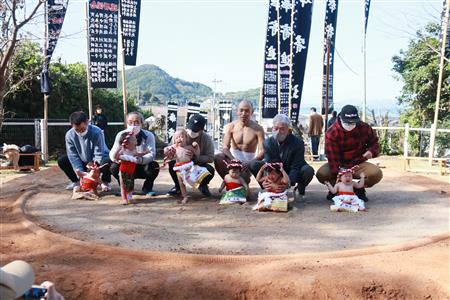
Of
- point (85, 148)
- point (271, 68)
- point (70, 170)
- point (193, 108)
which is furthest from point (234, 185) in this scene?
point (193, 108)

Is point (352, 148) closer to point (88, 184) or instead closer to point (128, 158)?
point (128, 158)

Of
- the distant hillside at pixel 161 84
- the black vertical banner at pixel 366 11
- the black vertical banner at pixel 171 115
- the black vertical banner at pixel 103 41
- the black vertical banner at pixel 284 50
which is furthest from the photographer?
the distant hillside at pixel 161 84

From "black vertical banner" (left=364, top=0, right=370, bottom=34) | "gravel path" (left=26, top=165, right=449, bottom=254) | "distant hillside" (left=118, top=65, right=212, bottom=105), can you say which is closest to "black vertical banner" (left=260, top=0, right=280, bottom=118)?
"black vertical banner" (left=364, top=0, right=370, bottom=34)

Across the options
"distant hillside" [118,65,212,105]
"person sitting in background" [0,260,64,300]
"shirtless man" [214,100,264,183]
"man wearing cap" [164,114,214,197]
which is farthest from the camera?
"distant hillside" [118,65,212,105]

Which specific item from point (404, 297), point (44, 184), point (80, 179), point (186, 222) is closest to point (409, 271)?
point (404, 297)

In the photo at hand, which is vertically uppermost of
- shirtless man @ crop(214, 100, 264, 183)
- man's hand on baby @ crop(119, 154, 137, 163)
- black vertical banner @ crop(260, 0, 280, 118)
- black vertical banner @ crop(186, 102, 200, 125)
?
black vertical banner @ crop(260, 0, 280, 118)

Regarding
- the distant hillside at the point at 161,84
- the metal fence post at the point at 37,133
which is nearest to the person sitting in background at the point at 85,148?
the metal fence post at the point at 37,133

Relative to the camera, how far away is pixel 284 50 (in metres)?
12.6

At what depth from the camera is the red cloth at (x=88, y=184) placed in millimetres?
5965

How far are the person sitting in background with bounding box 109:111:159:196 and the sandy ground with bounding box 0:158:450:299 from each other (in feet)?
1.29

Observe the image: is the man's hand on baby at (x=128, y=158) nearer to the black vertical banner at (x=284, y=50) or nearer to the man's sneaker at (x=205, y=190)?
the man's sneaker at (x=205, y=190)

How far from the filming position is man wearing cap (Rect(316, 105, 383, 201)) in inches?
223

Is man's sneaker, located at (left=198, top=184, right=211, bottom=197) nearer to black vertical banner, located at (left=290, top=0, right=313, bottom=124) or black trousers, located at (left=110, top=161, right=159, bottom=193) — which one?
black trousers, located at (left=110, top=161, right=159, bottom=193)

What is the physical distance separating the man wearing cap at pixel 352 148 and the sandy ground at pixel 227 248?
41cm
